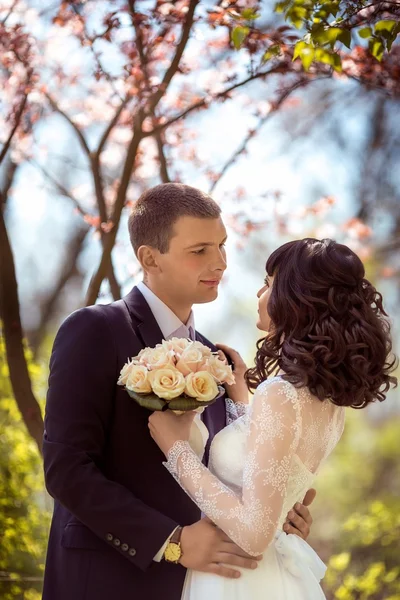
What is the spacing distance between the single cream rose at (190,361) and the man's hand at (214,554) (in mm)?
525

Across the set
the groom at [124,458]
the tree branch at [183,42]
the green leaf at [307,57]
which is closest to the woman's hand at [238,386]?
the groom at [124,458]

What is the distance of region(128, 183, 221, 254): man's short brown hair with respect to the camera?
3148 millimetres

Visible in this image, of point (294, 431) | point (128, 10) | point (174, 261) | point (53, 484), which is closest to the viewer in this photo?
point (294, 431)

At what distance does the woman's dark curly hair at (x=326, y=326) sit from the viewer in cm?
259

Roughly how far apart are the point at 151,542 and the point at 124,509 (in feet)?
0.46

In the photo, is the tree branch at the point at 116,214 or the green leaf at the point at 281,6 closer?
the green leaf at the point at 281,6

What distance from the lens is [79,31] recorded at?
15.2 feet

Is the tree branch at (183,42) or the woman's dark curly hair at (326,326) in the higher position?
the tree branch at (183,42)

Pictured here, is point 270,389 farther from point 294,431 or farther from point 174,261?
point 174,261

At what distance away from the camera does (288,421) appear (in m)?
2.50

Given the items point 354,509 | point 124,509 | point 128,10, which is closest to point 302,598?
point 124,509

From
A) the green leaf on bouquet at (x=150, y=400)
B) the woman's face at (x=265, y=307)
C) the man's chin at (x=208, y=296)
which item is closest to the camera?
→ the green leaf on bouquet at (x=150, y=400)

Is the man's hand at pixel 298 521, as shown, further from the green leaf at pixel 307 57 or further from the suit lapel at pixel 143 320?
the green leaf at pixel 307 57

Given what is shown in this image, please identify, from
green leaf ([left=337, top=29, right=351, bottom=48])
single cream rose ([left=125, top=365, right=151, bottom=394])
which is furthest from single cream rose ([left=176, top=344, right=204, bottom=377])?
green leaf ([left=337, top=29, right=351, bottom=48])
